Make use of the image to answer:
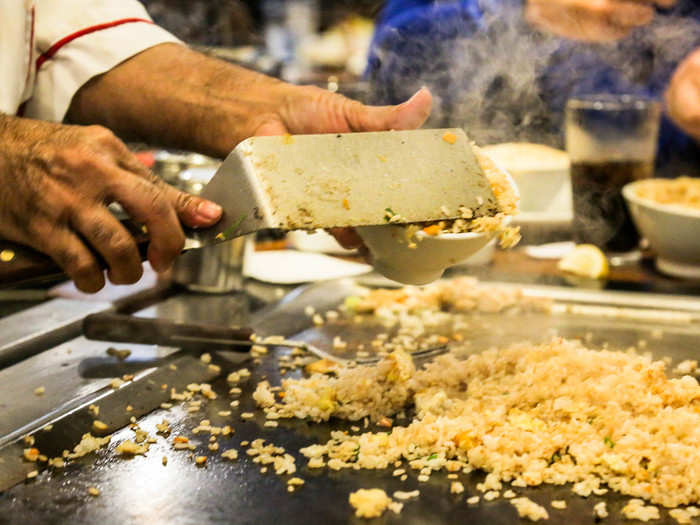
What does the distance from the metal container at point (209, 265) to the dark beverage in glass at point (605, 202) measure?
1.04m

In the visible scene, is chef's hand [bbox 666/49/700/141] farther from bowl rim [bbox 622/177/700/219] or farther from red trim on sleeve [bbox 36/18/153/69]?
red trim on sleeve [bbox 36/18/153/69]

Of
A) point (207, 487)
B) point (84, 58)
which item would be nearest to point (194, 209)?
point (207, 487)

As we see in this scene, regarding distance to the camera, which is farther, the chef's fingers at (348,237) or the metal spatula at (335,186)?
the chef's fingers at (348,237)

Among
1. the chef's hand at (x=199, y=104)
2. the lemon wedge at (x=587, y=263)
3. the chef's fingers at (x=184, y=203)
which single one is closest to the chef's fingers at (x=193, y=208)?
the chef's fingers at (x=184, y=203)

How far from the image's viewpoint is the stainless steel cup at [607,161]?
2404mm

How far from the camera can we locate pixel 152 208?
3.99 ft

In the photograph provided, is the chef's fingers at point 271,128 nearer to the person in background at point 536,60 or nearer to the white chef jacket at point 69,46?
the white chef jacket at point 69,46

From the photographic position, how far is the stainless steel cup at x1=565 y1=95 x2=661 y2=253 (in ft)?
7.89

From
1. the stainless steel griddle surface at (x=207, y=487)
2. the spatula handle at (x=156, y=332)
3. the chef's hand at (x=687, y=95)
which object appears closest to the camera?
the stainless steel griddle surface at (x=207, y=487)

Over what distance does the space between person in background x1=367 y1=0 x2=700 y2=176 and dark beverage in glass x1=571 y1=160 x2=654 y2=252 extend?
15.4 inches

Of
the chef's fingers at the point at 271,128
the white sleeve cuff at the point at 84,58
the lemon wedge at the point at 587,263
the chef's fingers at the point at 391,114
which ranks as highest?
the white sleeve cuff at the point at 84,58

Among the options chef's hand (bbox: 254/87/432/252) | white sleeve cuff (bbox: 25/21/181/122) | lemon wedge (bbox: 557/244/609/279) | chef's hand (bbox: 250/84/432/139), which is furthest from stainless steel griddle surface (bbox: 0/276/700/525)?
lemon wedge (bbox: 557/244/609/279)

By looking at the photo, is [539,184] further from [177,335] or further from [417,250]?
[177,335]

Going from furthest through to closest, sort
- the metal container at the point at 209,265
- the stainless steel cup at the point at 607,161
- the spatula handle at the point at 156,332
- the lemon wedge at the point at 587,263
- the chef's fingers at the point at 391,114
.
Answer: the stainless steel cup at the point at 607,161 → the lemon wedge at the point at 587,263 → the metal container at the point at 209,265 → the spatula handle at the point at 156,332 → the chef's fingers at the point at 391,114
